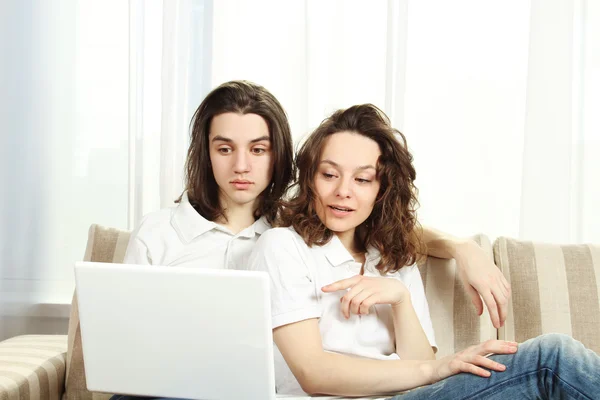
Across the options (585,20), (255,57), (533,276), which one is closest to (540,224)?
(533,276)

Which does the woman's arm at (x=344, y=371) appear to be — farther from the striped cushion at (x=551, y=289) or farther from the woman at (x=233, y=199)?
the striped cushion at (x=551, y=289)

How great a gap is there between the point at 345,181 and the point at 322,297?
10.2 inches

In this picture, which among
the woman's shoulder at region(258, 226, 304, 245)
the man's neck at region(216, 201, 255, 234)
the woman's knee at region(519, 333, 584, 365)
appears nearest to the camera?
the woman's knee at region(519, 333, 584, 365)

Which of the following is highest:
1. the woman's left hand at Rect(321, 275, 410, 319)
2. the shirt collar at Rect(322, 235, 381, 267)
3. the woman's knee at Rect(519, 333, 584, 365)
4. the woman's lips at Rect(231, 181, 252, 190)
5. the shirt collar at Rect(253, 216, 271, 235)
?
the woman's lips at Rect(231, 181, 252, 190)

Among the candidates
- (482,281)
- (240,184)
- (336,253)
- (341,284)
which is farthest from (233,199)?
(482,281)

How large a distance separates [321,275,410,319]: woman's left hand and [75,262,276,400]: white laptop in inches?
12.4

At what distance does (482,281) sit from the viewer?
5.37 ft

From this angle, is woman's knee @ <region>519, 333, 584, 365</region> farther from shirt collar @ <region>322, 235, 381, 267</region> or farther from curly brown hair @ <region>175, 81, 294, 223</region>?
curly brown hair @ <region>175, 81, 294, 223</region>

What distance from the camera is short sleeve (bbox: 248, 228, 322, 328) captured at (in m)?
1.45

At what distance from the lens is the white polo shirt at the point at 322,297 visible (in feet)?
4.83

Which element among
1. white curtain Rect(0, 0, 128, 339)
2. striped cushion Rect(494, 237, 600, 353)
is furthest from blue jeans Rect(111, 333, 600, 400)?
white curtain Rect(0, 0, 128, 339)

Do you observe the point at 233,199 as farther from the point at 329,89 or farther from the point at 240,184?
the point at 329,89

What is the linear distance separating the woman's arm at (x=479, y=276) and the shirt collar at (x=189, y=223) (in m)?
0.57

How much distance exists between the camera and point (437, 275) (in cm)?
185
